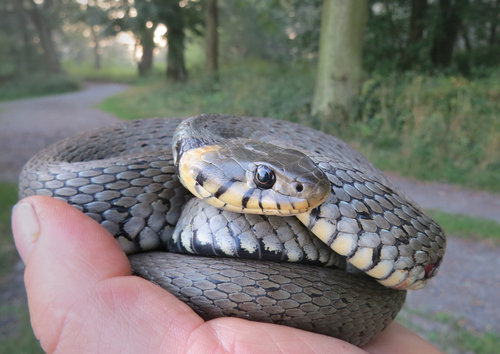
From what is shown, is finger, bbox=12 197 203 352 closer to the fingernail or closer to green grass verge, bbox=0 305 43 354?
the fingernail

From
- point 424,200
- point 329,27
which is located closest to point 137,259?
point 424,200

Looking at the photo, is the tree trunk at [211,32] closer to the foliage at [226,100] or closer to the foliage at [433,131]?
the foliage at [226,100]

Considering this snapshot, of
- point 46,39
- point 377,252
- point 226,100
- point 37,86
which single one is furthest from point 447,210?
point 46,39

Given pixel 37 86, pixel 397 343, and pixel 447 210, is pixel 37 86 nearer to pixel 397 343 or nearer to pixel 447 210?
pixel 447 210

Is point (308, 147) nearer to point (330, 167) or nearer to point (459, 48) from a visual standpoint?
point (330, 167)

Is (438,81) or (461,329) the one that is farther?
(438,81)

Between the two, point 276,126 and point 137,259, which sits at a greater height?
point 276,126
